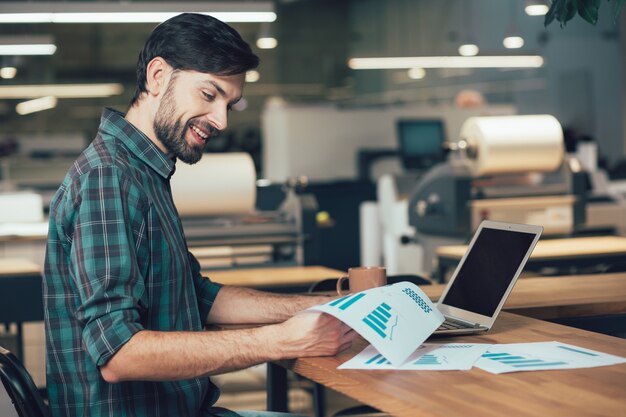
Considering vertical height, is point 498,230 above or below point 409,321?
above

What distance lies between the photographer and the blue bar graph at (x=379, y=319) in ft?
5.24

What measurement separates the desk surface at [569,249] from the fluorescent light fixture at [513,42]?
18.1ft

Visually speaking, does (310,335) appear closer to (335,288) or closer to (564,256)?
(335,288)

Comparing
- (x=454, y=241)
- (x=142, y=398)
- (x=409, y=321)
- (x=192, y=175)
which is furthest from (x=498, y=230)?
(x=454, y=241)

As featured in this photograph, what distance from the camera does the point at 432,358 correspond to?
5.44 ft

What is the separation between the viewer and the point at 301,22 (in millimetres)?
14922

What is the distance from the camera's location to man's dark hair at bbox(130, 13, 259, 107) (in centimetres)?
178

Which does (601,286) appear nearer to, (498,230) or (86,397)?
(498,230)

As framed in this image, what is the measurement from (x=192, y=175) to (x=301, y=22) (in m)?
11.4

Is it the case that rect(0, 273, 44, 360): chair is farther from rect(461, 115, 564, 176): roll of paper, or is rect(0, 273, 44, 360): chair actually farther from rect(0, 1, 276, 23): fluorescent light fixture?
rect(0, 1, 276, 23): fluorescent light fixture

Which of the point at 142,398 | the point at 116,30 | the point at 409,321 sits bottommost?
Result: the point at 142,398

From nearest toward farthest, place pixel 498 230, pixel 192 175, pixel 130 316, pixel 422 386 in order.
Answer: pixel 422 386, pixel 130 316, pixel 498 230, pixel 192 175

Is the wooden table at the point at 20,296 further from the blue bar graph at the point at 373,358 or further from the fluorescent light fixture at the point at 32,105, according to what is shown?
the fluorescent light fixture at the point at 32,105

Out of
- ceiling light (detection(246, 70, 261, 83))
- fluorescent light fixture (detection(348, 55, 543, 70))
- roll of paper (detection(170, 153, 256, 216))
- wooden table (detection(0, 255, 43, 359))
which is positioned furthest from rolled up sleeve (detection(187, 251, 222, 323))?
ceiling light (detection(246, 70, 261, 83))
